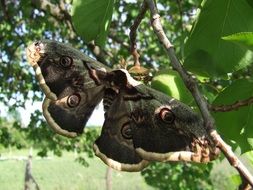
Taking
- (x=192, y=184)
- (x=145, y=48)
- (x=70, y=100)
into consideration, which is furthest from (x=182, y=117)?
(x=192, y=184)

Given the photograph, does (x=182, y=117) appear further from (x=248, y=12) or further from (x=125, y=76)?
(x=248, y=12)

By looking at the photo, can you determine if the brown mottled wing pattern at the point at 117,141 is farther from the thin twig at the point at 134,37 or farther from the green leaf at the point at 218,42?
the green leaf at the point at 218,42

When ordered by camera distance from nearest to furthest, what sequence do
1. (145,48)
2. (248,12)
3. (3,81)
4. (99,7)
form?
(248,12), (99,7), (3,81), (145,48)

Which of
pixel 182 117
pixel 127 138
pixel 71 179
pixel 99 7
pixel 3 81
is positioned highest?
pixel 99 7

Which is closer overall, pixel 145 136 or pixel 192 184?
pixel 145 136

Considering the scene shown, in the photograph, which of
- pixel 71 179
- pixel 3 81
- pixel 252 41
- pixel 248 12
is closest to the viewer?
pixel 252 41

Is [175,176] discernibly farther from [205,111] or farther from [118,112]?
[205,111]
